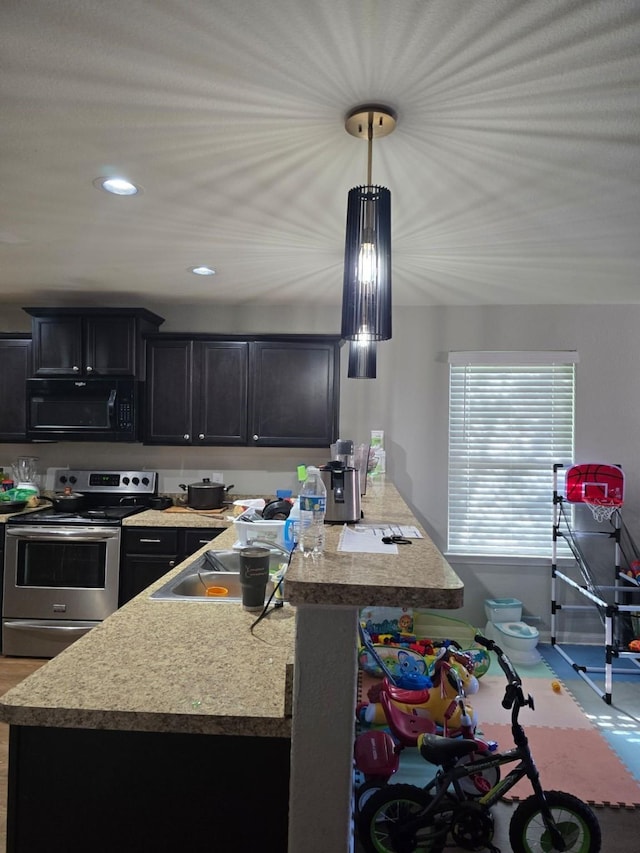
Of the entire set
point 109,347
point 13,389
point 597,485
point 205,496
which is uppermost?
point 109,347

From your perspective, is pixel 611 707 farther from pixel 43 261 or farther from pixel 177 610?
pixel 43 261

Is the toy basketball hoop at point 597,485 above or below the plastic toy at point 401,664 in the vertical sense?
above

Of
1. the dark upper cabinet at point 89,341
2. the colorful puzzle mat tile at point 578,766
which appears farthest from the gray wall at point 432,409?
the colorful puzzle mat tile at point 578,766

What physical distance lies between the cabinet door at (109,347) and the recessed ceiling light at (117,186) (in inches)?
69.9

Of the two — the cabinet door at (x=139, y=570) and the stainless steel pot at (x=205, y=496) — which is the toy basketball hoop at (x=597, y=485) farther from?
the cabinet door at (x=139, y=570)

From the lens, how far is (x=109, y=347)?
13.0 feet

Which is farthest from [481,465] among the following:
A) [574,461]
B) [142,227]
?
[142,227]

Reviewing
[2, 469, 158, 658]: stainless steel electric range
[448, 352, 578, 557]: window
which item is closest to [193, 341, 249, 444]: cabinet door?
[2, 469, 158, 658]: stainless steel electric range

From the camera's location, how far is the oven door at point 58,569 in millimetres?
3635

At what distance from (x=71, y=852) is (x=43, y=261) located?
9.81 ft

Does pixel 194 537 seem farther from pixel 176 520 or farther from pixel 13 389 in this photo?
pixel 13 389

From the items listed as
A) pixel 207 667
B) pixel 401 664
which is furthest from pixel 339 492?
pixel 401 664

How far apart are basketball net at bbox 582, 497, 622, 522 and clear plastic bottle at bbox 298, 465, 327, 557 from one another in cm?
290

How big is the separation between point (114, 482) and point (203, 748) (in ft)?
10.7
